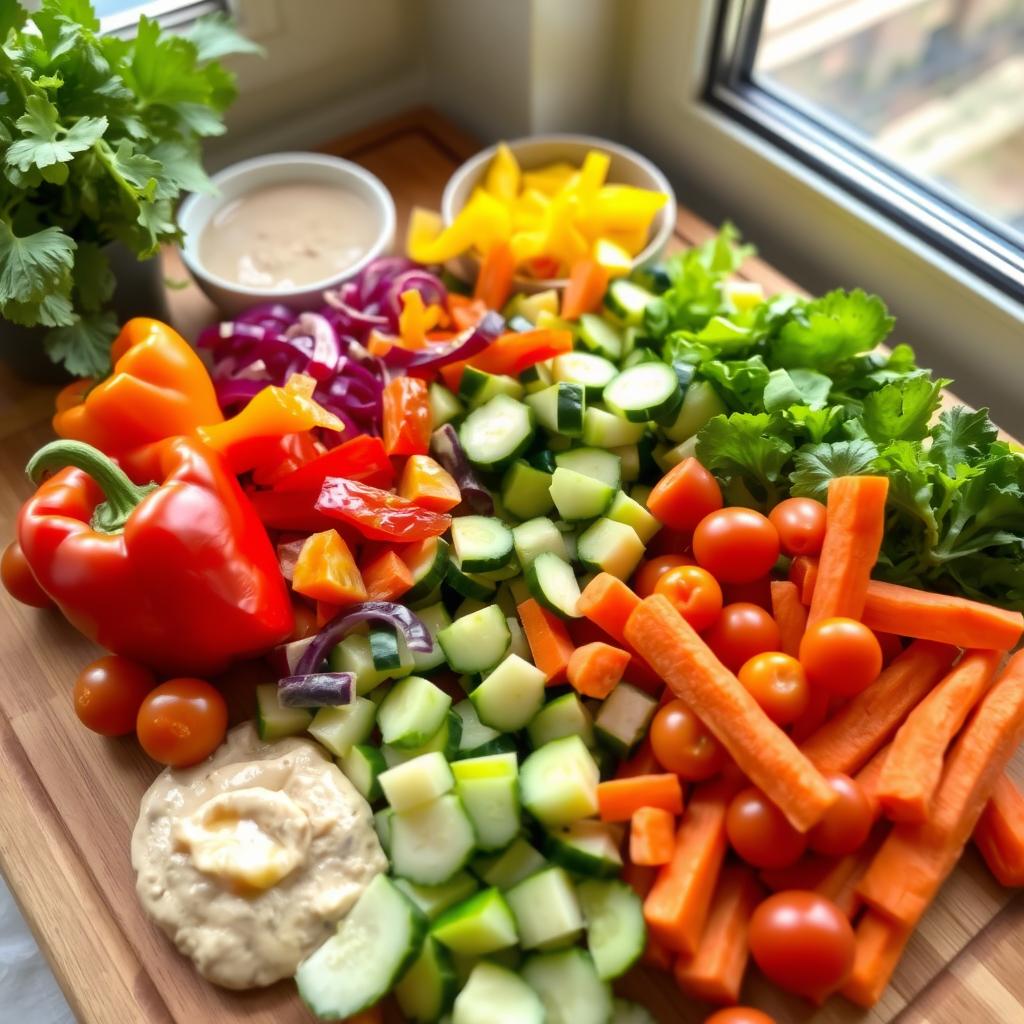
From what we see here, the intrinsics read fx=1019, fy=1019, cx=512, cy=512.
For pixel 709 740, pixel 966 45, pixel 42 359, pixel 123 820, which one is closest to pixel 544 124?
pixel 966 45

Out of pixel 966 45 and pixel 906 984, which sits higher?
pixel 966 45

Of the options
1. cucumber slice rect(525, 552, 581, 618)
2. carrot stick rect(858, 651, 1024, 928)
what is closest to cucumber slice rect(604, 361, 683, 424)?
cucumber slice rect(525, 552, 581, 618)

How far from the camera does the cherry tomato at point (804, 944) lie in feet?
3.83

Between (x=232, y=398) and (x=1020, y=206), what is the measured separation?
1.47 metres

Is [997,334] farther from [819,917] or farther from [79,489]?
[79,489]

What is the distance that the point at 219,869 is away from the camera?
4.06 ft

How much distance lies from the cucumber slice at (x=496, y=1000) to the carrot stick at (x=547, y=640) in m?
0.38

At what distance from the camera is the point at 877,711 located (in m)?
1.35

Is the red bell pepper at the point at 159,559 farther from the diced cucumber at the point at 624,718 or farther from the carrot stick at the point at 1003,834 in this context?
the carrot stick at the point at 1003,834

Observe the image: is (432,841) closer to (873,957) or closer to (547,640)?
(547,640)

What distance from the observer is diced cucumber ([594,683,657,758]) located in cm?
135

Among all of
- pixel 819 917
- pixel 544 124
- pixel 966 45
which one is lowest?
pixel 819 917

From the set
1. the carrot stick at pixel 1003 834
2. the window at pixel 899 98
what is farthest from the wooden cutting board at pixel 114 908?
the window at pixel 899 98

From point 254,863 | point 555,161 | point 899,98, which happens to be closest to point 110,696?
point 254,863
